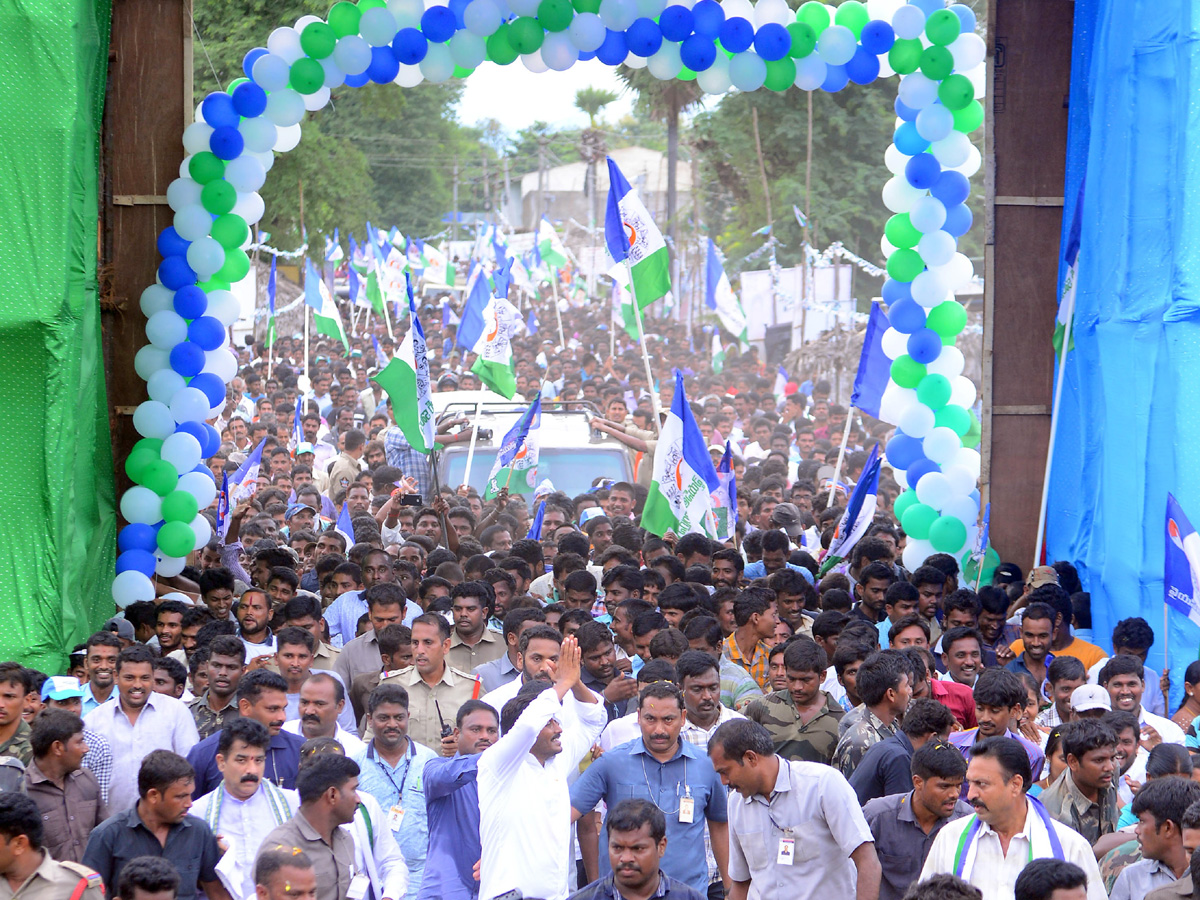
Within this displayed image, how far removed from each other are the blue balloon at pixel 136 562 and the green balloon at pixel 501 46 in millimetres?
4494

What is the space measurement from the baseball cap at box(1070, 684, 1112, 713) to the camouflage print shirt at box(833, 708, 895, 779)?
1.05 metres

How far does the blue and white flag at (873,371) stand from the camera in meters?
12.5

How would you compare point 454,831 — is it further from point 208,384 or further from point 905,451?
point 905,451

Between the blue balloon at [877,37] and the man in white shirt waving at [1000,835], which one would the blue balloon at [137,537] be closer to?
the blue balloon at [877,37]

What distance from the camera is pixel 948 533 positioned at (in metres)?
12.0

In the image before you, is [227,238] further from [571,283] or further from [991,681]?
[571,283]

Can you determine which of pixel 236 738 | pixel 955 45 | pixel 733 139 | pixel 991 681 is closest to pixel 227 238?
pixel 955 45

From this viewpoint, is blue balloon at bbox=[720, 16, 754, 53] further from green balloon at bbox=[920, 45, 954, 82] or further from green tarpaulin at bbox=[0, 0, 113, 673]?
green tarpaulin at bbox=[0, 0, 113, 673]

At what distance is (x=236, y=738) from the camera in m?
6.17

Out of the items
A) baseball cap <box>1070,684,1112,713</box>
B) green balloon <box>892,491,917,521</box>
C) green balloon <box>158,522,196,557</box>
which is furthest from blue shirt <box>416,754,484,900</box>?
green balloon <box>892,491,917,521</box>

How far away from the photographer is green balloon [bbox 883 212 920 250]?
40.8ft

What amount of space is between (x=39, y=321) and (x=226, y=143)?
2567mm

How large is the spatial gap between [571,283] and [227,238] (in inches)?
1678

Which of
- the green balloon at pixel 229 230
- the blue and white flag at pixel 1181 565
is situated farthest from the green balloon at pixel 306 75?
the blue and white flag at pixel 1181 565
